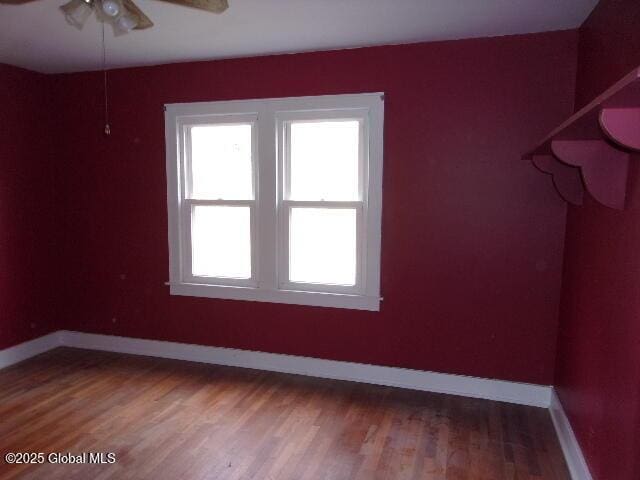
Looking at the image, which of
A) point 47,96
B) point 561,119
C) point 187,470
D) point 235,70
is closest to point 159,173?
point 235,70

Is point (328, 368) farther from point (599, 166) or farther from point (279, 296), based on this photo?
point (599, 166)

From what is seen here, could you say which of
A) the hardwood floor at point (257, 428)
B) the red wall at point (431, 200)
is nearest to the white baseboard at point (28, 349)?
the hardwood floor at point (257, 428)

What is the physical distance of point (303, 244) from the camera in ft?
12.0

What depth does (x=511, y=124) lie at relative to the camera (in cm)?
306

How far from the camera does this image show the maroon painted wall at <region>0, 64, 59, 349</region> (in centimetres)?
383

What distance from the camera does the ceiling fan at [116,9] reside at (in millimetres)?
1786

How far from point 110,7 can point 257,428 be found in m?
2.40

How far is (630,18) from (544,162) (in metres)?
0.87

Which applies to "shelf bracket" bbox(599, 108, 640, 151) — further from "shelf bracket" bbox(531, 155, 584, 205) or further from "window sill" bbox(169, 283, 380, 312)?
"window sill" bbox(169, 283, 380, 312)

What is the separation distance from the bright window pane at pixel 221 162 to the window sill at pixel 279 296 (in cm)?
77

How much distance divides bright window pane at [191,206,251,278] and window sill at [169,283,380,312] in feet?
0.41

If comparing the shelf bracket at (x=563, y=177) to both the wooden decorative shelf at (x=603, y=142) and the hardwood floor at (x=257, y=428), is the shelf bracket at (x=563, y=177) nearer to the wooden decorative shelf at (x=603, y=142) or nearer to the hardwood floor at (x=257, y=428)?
the wooden decorative shelf at (x=603, y=142)

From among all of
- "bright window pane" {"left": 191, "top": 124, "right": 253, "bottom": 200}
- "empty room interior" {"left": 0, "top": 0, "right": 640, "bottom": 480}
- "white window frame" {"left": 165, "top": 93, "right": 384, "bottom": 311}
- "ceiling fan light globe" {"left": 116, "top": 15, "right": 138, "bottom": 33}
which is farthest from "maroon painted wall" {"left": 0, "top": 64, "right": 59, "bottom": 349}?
"ceiling fan light globe" {"left": 116, "top": 15, "right": 138, "bottom": 33}

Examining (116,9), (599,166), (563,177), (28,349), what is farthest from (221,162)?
(599,166)
